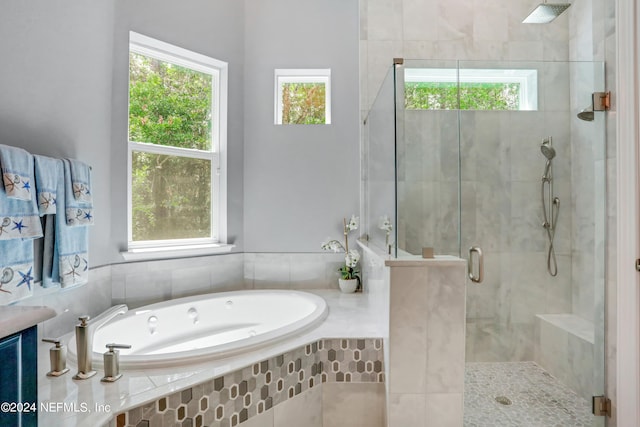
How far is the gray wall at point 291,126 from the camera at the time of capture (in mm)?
2869

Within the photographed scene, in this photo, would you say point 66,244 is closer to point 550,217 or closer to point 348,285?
point 348,285

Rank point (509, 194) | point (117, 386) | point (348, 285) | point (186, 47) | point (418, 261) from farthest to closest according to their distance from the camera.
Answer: point (348, 285)
point (186, 47)
point (509, 194)
point (418, 261)
point (117, 386)

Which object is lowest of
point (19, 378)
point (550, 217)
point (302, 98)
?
point (19, 378)

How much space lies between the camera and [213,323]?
242 cm

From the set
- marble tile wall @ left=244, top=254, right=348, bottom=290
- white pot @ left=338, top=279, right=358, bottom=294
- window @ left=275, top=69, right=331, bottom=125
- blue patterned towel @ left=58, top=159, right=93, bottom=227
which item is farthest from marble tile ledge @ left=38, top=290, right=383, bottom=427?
window @ left=275, top=69, right=331, bottom=125

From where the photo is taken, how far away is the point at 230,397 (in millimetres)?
1396

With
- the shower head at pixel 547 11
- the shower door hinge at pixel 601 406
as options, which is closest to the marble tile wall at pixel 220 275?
the shower door hinge at pixel 601 406

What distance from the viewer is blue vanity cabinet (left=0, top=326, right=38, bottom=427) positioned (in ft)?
1.91

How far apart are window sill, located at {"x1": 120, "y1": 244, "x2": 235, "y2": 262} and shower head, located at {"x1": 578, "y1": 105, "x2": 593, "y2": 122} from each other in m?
2.50

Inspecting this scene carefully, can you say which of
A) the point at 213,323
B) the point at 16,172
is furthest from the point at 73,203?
the point at 213,323

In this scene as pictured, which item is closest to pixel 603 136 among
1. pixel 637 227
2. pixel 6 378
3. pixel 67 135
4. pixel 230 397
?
pixel 637 227

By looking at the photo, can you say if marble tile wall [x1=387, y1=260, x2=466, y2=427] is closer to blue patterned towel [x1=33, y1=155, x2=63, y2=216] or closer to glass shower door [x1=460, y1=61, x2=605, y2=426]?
glass shower door [x1=460, y1=61, x2=605, y2=426]

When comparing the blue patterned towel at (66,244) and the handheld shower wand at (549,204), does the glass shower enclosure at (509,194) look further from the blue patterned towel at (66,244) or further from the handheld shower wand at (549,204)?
the blue patterned towel at (66,244)

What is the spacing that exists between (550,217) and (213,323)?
2.44m
